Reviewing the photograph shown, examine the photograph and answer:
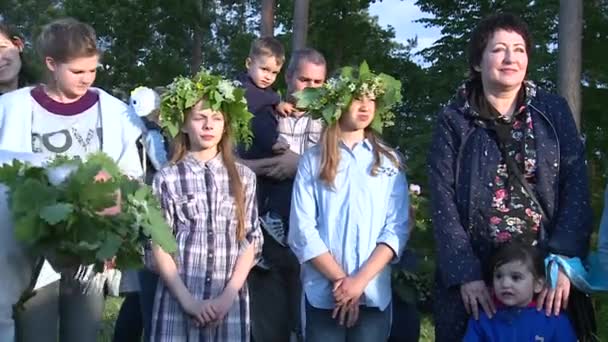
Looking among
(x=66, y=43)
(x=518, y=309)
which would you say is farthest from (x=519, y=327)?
(x=66, y=43)

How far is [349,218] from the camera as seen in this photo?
174 inches

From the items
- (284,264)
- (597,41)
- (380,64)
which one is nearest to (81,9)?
(380,64)

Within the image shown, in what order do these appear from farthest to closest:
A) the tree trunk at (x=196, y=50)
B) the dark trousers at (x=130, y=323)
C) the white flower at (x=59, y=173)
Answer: the tree trunk at (x=196, y=50), the dark trousers at (x=130, y=323), the white flower at (x=59, y=173)

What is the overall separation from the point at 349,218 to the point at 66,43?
5.25ft

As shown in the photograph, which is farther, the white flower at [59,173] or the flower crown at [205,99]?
the flower crown at [205,99]

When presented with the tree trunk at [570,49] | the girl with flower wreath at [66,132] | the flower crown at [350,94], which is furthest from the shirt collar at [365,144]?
the tree trunk at [570,49]

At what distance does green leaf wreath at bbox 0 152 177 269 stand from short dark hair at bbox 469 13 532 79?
1689mm

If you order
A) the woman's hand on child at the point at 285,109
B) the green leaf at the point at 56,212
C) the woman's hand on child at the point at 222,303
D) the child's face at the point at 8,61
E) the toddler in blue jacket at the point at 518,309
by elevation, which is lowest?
the woman's hand on child at the point at 222,303

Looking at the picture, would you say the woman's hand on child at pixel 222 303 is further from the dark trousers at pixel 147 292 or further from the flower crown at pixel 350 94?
Result: the flower crown at pixel 350 94

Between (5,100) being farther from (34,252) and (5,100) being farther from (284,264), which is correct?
(284,264)

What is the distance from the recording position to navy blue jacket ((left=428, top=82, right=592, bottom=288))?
394cm

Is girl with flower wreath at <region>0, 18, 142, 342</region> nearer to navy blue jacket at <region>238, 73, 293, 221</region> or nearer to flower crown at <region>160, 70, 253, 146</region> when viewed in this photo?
flower crown at <region>160, 70, 253, 146</region>

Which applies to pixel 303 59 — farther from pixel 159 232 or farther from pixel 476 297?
pixel 476 297

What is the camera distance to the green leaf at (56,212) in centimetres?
353
